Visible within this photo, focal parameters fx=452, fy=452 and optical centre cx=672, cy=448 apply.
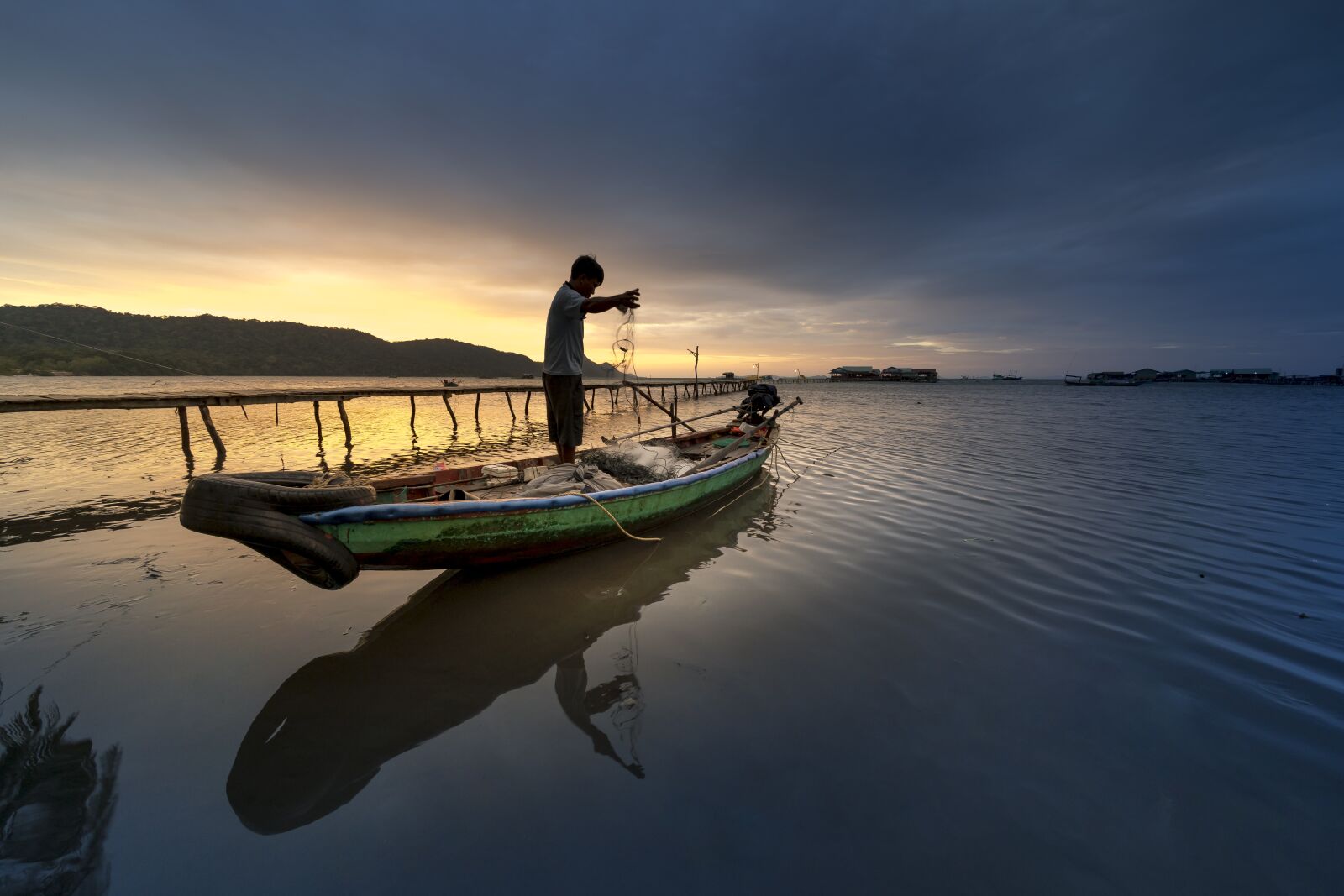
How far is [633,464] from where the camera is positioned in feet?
21.6

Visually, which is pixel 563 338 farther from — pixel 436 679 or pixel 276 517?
pixel 436 679

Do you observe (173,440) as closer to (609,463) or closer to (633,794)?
(609,463)

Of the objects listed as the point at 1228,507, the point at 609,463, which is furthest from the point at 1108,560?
the point at 609,463

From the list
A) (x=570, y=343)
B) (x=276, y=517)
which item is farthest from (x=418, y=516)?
(x=570, y=343)

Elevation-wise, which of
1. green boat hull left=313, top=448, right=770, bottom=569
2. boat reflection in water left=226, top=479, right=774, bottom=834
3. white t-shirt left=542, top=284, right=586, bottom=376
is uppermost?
white t-shirt left=542, top=284, right=586, bottom=376

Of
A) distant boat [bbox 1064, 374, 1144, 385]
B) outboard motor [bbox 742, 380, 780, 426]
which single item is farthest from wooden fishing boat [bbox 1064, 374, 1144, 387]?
outboard motor [bbox 742, 380, 780, 426]

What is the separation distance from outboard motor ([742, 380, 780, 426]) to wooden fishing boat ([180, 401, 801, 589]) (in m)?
5.83

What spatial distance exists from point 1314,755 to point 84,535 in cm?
1207

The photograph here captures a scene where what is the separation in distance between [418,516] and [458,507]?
324 millimetres

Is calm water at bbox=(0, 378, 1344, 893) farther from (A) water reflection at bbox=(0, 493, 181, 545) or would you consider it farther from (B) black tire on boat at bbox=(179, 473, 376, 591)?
(B) black tire on boat at bbox=(179, 473, 376, 591)

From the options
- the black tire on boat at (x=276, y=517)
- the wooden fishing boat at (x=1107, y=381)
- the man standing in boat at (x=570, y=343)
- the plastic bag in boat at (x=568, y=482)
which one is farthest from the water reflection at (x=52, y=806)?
the wooden fishing boat at (x=1107, y=381)

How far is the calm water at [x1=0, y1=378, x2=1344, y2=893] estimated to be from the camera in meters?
2.06

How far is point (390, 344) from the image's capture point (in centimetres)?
11831

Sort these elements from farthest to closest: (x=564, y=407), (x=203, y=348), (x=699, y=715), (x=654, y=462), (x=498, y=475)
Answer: (x=203, y=348)
(x=654, y=462)
(x=564, y=407)
(x=498, y=475)
(x=699, y=715)
